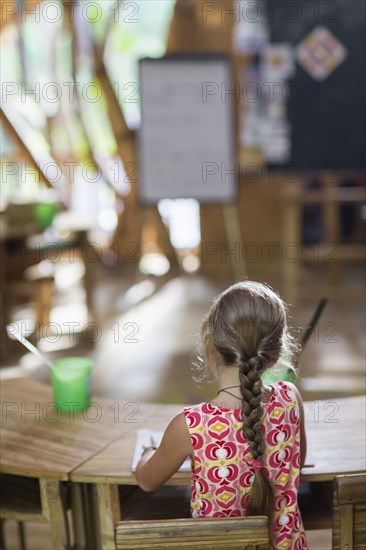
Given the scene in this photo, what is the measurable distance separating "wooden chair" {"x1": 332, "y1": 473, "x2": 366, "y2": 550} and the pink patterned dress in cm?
20

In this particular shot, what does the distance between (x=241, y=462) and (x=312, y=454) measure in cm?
22

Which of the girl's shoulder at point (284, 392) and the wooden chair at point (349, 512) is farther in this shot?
the girl's shoulder at point (284, 392)

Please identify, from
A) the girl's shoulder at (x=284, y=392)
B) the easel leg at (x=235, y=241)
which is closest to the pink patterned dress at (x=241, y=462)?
the girl's shoulder at (x=284, y=392)

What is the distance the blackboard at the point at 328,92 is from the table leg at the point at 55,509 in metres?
5.04

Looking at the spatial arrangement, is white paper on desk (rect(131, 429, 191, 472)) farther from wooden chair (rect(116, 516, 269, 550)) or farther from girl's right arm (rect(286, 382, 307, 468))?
wooden chair (rect(116, 516, 269, 550))

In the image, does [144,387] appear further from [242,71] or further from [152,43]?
[152,43]

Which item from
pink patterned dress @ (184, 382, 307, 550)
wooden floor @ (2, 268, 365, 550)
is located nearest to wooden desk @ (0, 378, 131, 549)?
pink patterned dress @ (184, 382, 307, 550)

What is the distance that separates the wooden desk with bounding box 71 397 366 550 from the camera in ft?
4.67

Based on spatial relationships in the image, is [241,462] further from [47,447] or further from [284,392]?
[47,447]

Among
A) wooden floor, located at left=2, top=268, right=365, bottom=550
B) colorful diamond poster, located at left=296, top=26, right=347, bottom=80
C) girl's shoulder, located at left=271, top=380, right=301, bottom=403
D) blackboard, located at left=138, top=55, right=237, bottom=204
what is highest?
colorful diamond poster, located at left=296, top=26, right=347, bottom=80

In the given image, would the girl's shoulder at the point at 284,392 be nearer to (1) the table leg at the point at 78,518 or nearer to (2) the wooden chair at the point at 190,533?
(2) the wooden chair at the point at 190,533

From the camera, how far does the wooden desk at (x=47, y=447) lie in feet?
4.84

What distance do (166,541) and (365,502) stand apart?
1.10 ft

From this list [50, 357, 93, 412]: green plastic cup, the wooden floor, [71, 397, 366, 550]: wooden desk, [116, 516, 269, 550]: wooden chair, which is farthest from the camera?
the wooden floor
